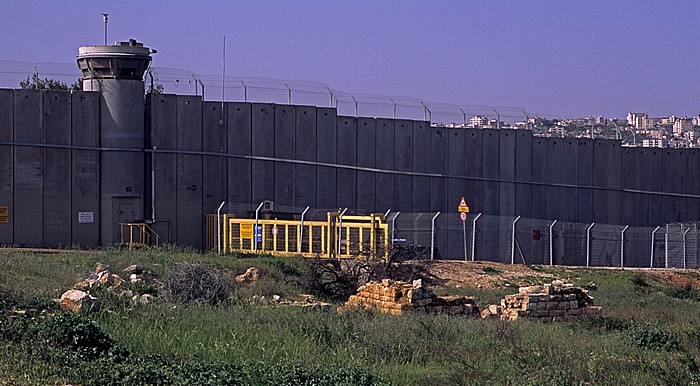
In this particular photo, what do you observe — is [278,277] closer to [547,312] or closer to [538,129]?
[547,312]

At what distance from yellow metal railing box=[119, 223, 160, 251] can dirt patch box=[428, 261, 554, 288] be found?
10556 mm

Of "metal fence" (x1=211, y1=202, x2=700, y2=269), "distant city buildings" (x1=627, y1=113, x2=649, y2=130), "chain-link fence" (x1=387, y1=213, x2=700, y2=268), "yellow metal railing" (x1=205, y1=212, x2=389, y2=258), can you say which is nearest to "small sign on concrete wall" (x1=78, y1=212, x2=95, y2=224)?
"yellow metal railing" (x1=205, y1=212, x2=389, y2=258)

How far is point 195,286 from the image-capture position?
19.8m

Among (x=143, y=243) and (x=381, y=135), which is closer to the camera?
(x=143, y=243)

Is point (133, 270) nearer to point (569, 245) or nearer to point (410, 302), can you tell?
point (410, 302)

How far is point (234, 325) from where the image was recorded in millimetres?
13867

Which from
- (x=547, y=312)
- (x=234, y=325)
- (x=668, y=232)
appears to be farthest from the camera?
(x=668, y=232)

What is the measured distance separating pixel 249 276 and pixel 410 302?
6.93m

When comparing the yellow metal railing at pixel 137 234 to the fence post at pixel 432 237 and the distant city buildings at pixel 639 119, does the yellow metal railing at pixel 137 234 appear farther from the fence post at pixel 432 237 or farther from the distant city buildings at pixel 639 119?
the distant city buildings at pixel 639 119

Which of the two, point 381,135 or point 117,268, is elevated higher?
point 381,135

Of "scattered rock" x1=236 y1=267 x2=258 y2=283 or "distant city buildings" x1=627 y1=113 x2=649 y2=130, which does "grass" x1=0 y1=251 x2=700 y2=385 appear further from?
"distant city buildings" x1=627 y1=113 x2=649 y2=130

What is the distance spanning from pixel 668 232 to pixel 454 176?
898 cm

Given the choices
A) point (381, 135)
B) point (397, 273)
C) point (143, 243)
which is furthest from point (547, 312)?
point (381, 135)

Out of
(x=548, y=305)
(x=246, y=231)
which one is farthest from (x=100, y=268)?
(x=246, y=231)
